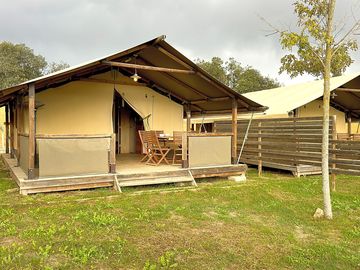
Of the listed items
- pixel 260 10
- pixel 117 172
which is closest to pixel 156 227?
pixel 117 172

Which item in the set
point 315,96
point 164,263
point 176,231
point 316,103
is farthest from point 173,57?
point 316,103

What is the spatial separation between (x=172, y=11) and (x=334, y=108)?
7.86 meters

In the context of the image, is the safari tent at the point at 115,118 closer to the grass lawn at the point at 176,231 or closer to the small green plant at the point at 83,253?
the grass lawn at the point at 176,231

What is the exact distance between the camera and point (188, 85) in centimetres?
935

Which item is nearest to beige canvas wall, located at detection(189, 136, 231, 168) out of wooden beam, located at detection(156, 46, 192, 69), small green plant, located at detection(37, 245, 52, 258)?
wooden beam, located at detection(156, 46, 192, 69)

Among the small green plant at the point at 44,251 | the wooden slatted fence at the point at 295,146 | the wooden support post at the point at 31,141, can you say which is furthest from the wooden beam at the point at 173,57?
the small green plant at the point at 44,251

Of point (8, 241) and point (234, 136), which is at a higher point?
point (234, 136)

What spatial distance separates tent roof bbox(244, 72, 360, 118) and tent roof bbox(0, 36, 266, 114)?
2.59 m

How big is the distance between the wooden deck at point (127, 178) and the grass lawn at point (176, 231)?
7.6 inches

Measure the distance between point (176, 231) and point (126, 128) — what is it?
793 cm

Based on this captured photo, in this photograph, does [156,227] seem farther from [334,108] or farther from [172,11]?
[334,108]

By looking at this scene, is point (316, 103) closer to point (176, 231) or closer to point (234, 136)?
point (234, 136)

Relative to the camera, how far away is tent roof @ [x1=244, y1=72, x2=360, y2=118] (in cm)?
Answer: 1082

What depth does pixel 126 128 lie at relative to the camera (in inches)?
461
